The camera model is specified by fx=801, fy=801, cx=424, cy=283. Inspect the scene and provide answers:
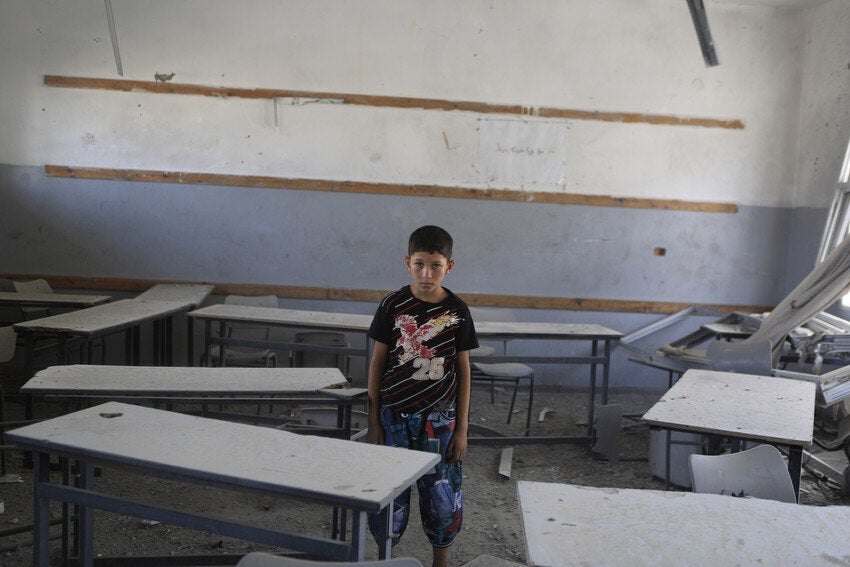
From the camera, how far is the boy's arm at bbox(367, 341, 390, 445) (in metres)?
2.63

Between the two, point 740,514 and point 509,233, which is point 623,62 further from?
point 740,514

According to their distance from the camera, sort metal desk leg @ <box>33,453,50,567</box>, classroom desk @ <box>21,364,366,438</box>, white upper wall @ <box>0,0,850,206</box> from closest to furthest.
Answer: metal desk leg @ <box>33,453,50,567</box> < classroom desk @ <box>21,364,366,438</box> < white upper wall @ <box>0,0,850,206</box>

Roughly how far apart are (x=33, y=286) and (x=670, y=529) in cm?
512

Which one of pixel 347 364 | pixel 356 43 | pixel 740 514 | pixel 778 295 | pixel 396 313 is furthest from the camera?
pixel 778 295

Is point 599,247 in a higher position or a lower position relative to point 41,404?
higher

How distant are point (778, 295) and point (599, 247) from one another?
155cm

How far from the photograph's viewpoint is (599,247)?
21.2 ft

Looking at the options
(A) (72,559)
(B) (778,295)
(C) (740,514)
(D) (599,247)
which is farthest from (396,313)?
(B) (778,295)

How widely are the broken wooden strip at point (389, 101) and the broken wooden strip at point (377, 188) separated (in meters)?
0.61

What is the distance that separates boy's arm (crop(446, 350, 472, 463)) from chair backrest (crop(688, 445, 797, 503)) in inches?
28.1

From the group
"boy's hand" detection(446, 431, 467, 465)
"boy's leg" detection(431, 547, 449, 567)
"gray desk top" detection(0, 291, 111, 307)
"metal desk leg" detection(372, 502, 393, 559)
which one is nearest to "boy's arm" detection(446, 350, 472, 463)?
"boy's hand" detection(446, 431, 467, 465)

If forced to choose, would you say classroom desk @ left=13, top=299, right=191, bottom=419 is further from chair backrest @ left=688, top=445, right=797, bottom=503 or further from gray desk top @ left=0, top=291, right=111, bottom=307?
chair backrest @ left=688, top=445, right=797, bottom=503

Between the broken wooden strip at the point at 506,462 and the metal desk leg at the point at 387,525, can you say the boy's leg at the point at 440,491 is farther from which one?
the broken wooden strip at the point at 506,462

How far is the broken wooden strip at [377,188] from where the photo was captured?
19.9 feet
